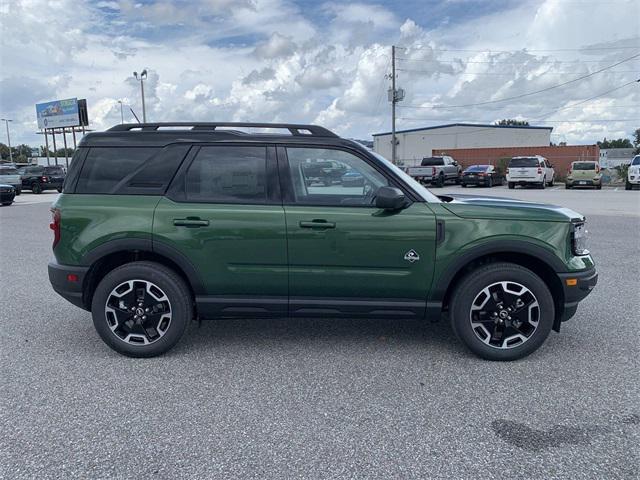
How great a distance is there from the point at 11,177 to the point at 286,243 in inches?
1103

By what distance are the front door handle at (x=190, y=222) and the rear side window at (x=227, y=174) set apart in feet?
0.58

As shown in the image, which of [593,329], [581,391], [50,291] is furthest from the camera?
[50,291]

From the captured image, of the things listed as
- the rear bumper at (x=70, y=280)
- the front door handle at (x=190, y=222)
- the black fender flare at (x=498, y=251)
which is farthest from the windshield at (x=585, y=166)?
the rear bumper at (x=70, y=280)

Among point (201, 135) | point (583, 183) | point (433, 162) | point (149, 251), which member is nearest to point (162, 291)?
point (149, 251)

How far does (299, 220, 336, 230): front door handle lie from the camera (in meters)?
3.71

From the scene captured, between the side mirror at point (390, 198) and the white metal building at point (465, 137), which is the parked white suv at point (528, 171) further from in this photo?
the white metal building at point (465, 137)

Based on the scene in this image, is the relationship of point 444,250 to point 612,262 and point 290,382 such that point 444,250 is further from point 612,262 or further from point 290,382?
point 612,262

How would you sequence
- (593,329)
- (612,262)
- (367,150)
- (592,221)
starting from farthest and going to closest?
(592,221)
(612,262)
(593,329)
(367,150)

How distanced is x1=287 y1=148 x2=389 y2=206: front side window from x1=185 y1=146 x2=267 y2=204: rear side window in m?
0.27

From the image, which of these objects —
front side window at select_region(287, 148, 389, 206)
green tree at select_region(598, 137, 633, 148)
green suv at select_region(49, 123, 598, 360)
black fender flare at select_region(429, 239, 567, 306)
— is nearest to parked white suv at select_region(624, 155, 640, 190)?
green suv at select_region(49, 123, 598, 360)

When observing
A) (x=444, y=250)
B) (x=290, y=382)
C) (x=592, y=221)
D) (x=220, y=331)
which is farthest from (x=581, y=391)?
(x=592, y=221)

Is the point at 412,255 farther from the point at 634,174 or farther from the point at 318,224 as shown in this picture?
the point at 634,174

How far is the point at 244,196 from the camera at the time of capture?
3.87m

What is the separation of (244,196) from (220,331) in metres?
1.46
